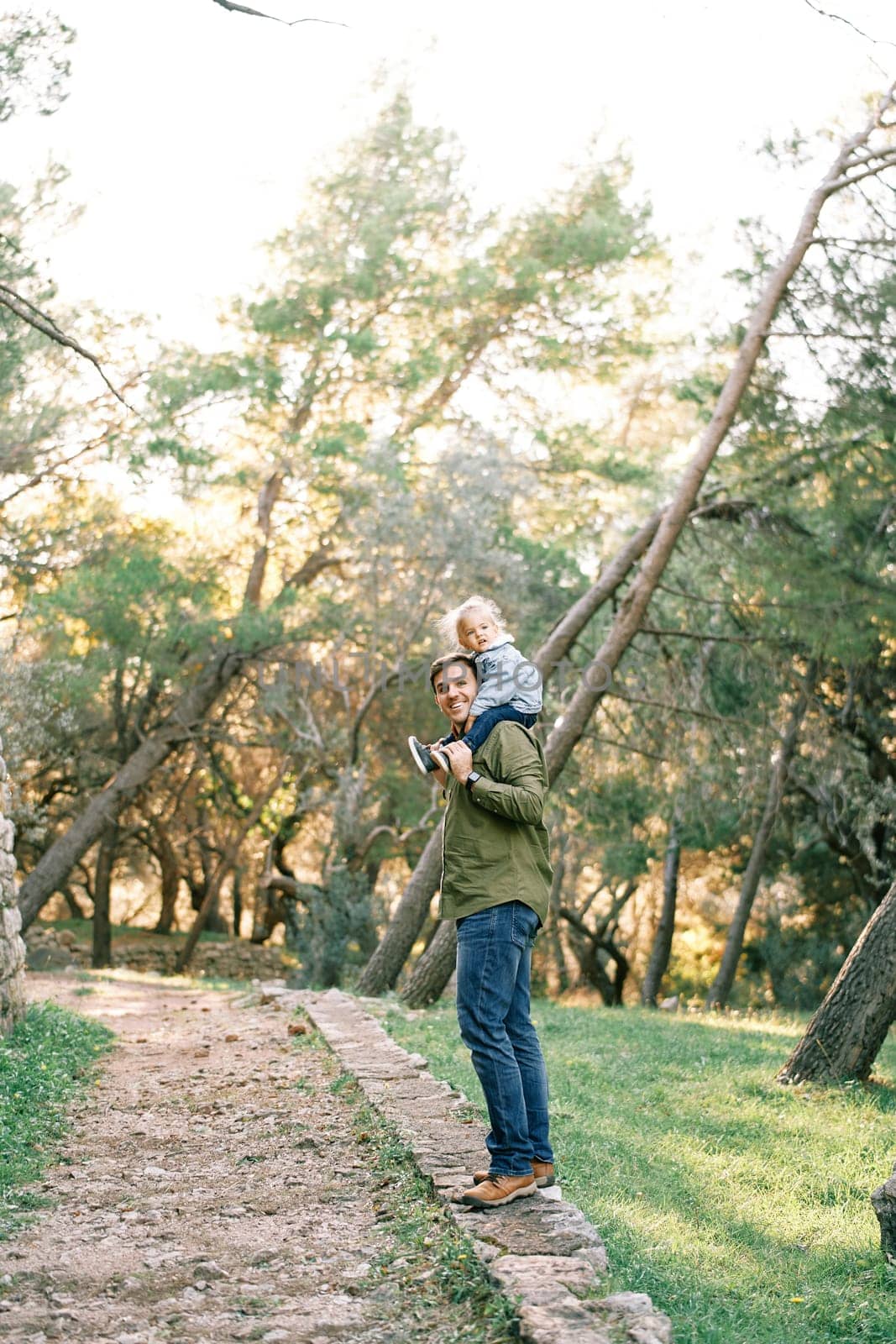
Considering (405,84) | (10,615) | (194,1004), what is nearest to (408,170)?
(405,84)

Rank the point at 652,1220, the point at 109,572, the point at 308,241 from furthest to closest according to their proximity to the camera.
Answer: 1. the point at 308,241
2. the point at 109,572
3. the point at 652,1220

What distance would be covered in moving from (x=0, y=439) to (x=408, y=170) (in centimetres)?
801

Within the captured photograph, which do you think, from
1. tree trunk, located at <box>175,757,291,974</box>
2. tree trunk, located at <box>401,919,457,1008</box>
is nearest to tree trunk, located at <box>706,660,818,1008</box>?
tree trunk, located at <box>401,919,457,1008</box>

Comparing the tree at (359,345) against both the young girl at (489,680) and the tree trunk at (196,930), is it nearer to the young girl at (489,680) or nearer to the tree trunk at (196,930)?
the tree trunk at (196,930)

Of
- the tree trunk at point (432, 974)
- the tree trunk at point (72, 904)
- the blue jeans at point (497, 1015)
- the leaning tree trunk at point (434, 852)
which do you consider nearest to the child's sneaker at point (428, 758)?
the blue jeans at point (497, 1015)

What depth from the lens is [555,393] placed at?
67.4 ft

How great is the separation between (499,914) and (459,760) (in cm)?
51

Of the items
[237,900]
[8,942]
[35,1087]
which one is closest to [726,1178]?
[35,1087]

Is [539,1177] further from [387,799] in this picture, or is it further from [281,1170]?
[387,799]

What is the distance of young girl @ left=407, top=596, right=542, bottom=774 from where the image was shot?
405 centimetres

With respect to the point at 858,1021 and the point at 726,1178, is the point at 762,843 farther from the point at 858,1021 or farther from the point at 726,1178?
the point at 726,1178

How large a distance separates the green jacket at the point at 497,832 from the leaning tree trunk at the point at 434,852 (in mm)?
→ 7197

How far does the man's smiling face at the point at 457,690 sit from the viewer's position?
161 inches

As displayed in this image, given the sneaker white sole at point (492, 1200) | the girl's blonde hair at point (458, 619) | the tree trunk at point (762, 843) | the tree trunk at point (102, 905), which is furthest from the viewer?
the tree trunk at point (102, 905)
